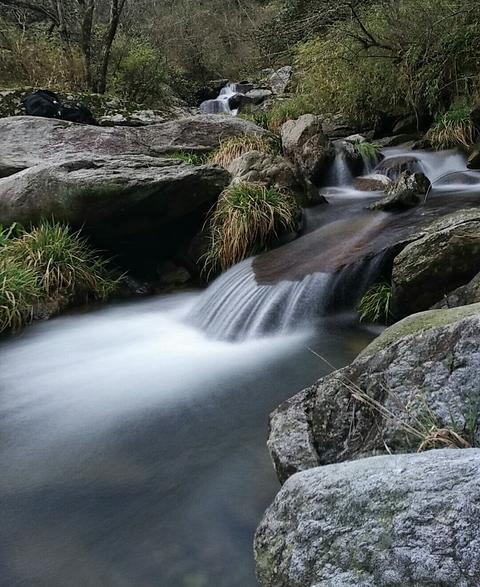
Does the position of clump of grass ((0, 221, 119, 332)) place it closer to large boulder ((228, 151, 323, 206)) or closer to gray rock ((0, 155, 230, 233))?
gray rock ((0, 155, 230, 233))

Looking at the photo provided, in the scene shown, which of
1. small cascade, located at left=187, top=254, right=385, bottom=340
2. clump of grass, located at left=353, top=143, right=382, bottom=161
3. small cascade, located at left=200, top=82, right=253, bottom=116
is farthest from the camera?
small cascade, located at left=200, top=82, right=253, bottom=116

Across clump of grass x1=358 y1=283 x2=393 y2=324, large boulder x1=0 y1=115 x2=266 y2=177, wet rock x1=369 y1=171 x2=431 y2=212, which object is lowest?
clump of grass x1=358 y1=283 x2=393 y2=324

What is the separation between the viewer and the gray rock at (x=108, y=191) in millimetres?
6254

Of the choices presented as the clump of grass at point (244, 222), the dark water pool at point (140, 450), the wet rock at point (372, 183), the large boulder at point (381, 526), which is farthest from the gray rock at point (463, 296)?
the wet rock at point (372, 183)

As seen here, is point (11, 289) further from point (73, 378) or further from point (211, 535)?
point (211, 535)

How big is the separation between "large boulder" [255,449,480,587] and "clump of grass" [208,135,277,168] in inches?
269

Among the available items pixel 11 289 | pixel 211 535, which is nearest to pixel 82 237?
pixel 11 289

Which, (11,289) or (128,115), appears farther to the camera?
(128,115)

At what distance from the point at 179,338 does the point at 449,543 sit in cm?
397

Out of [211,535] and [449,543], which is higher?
[449,543]

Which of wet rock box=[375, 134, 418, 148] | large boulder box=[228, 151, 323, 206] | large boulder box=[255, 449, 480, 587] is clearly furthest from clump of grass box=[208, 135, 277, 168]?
large boulder box=[255, 449, 480, 587]

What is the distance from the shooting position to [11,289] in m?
5.62

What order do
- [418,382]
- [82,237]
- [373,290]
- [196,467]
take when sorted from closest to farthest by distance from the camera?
[418,382] < [196,467] < [373,290] < [82,237]

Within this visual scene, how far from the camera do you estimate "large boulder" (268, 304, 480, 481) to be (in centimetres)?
210
